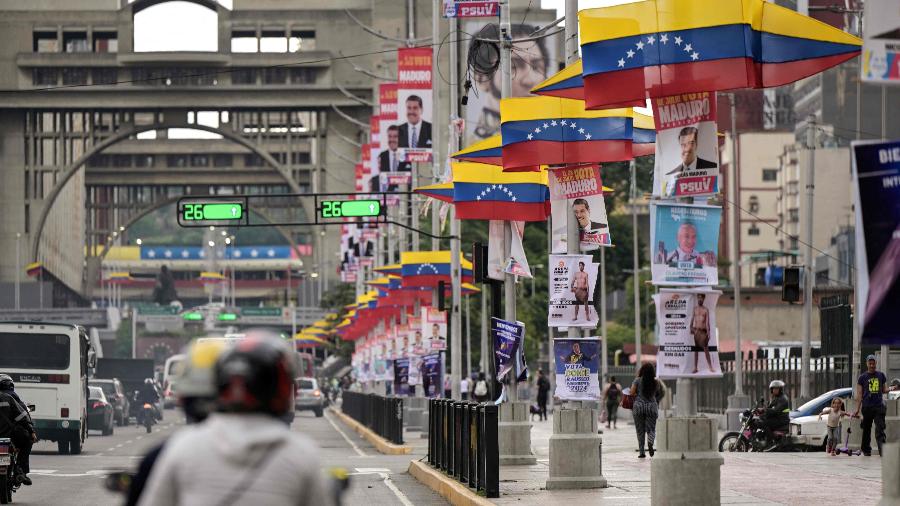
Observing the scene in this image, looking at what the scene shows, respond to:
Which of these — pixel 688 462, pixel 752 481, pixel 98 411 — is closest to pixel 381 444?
pixel 98 411

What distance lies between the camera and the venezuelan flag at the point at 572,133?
21672mm

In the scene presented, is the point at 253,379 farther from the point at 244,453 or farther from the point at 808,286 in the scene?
the point at 808,286

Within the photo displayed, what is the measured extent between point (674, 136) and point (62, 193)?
149665 mm

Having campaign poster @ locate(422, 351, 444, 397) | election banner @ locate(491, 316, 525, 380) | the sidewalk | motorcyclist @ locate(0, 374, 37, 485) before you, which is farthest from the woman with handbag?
campaign poster @ locate(422, 351, 444, 397)

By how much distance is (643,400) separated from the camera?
29797 mm

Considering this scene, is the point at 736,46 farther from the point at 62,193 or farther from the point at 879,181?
the point at 62,193

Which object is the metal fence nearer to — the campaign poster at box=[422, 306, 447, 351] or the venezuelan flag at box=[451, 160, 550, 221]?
the campaign poster at box=[422, 306, 447, 351]

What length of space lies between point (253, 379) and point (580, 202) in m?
16.1

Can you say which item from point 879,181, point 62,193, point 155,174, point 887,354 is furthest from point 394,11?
point 879,181

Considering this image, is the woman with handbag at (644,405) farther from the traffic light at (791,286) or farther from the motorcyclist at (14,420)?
the motorcyclist at (14,420)

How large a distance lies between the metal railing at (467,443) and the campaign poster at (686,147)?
506cm

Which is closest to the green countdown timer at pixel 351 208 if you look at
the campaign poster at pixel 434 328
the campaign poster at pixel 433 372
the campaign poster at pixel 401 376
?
the campaign poster at pixel 434 328

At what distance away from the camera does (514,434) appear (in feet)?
87.7

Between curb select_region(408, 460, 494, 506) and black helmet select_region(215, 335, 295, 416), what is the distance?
12983 millimetres
